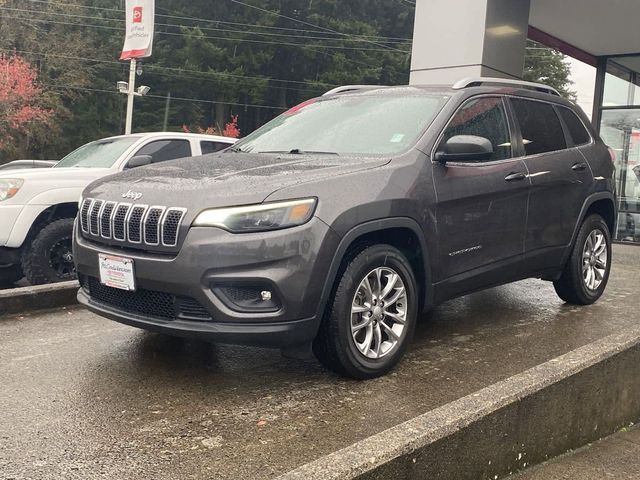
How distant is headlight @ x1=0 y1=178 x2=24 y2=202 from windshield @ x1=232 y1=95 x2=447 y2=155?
2.37 meters

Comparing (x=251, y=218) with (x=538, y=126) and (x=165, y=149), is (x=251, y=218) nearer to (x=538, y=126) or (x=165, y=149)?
(x=538, y=126)

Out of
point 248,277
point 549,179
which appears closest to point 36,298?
point 248,277

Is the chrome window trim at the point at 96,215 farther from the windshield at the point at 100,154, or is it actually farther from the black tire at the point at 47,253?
the windshield at the point at 100,154

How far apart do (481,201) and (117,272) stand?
Result: 2.33 meters

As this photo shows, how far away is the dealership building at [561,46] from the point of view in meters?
9.27

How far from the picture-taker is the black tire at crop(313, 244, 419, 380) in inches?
141

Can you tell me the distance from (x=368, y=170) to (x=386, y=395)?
125cm

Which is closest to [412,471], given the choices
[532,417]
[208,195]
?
[532,417]

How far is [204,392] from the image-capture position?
12.0 ft

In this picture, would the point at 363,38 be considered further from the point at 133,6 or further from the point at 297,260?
the point at 297,260

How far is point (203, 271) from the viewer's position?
3348mm

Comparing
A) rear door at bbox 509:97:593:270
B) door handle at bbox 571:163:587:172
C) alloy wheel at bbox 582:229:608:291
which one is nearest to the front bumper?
rear door at bbox 509:97:593:270

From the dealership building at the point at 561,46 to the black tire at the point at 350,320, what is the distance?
605 centimetres

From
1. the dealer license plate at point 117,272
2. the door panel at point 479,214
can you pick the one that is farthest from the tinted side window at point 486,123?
the dealer license plate at point 117,272
